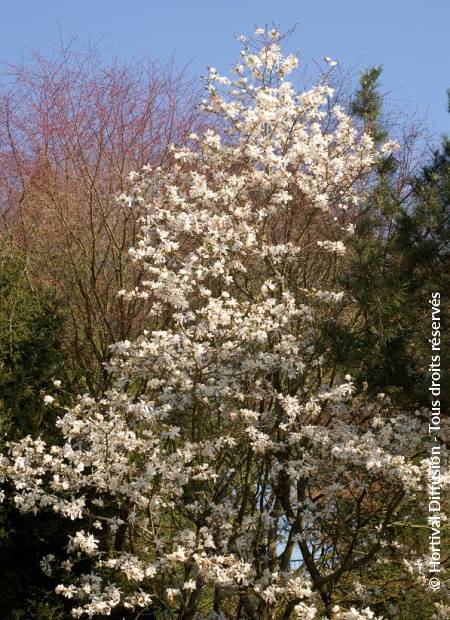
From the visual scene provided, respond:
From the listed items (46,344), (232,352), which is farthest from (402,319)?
(46,344)

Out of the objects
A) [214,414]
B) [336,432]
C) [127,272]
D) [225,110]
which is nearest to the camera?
[336,432]

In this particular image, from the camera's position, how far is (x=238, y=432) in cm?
607

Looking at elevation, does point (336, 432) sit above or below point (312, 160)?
below

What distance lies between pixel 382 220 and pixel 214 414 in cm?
222

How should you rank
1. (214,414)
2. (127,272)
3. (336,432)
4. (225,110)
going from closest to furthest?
1. (336,432)
2. (214,414)
3. (225,110)
4. (127,272)

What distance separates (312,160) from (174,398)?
2857mm

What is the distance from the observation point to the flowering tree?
5.50 metres

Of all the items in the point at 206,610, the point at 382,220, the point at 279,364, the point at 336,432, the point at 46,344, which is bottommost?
the point at 206,610

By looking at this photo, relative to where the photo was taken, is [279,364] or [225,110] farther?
[225,110]

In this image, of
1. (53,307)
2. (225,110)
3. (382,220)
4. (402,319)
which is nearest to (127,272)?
(53,307)

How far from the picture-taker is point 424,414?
234 inches

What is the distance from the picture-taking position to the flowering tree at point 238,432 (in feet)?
18.0

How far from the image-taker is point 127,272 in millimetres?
9336

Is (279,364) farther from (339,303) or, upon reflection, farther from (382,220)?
(382,220)
